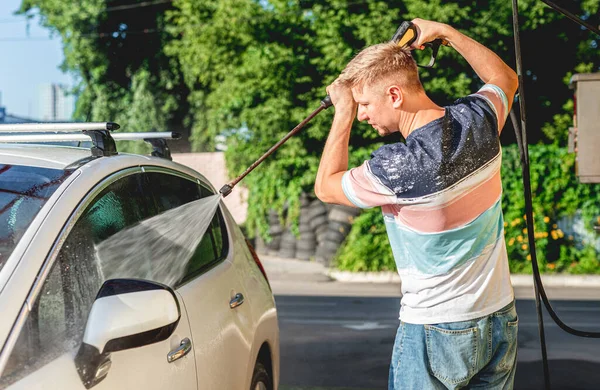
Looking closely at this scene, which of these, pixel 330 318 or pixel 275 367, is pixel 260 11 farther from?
pixel 275 367

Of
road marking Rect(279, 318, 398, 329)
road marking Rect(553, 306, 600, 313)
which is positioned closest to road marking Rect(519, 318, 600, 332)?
road marking Rect(553, 306, 600, 313)

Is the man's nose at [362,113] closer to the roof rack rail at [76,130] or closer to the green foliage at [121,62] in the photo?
the roof rack rail at [76,130]

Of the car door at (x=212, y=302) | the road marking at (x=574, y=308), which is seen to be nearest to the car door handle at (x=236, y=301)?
the car door at (x=212, y=302)

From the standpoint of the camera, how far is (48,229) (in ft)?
8.06

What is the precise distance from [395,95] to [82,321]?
1.31m

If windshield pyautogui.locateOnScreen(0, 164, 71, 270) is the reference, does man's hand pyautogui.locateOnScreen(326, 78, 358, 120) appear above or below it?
above

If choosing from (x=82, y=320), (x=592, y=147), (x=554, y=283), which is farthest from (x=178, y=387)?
(x=554, y=283)

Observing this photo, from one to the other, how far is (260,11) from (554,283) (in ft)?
31.2

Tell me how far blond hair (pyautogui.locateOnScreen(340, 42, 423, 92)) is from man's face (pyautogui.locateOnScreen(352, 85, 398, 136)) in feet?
0.09

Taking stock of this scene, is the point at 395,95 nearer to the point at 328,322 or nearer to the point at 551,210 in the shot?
the point at 328,322

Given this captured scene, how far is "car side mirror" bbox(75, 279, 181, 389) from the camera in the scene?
7.52 ft

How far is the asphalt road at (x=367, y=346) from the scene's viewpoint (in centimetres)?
664

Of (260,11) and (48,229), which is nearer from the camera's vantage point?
(48,229)

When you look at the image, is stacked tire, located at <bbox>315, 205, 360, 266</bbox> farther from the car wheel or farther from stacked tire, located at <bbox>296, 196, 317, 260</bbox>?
the car wheel
